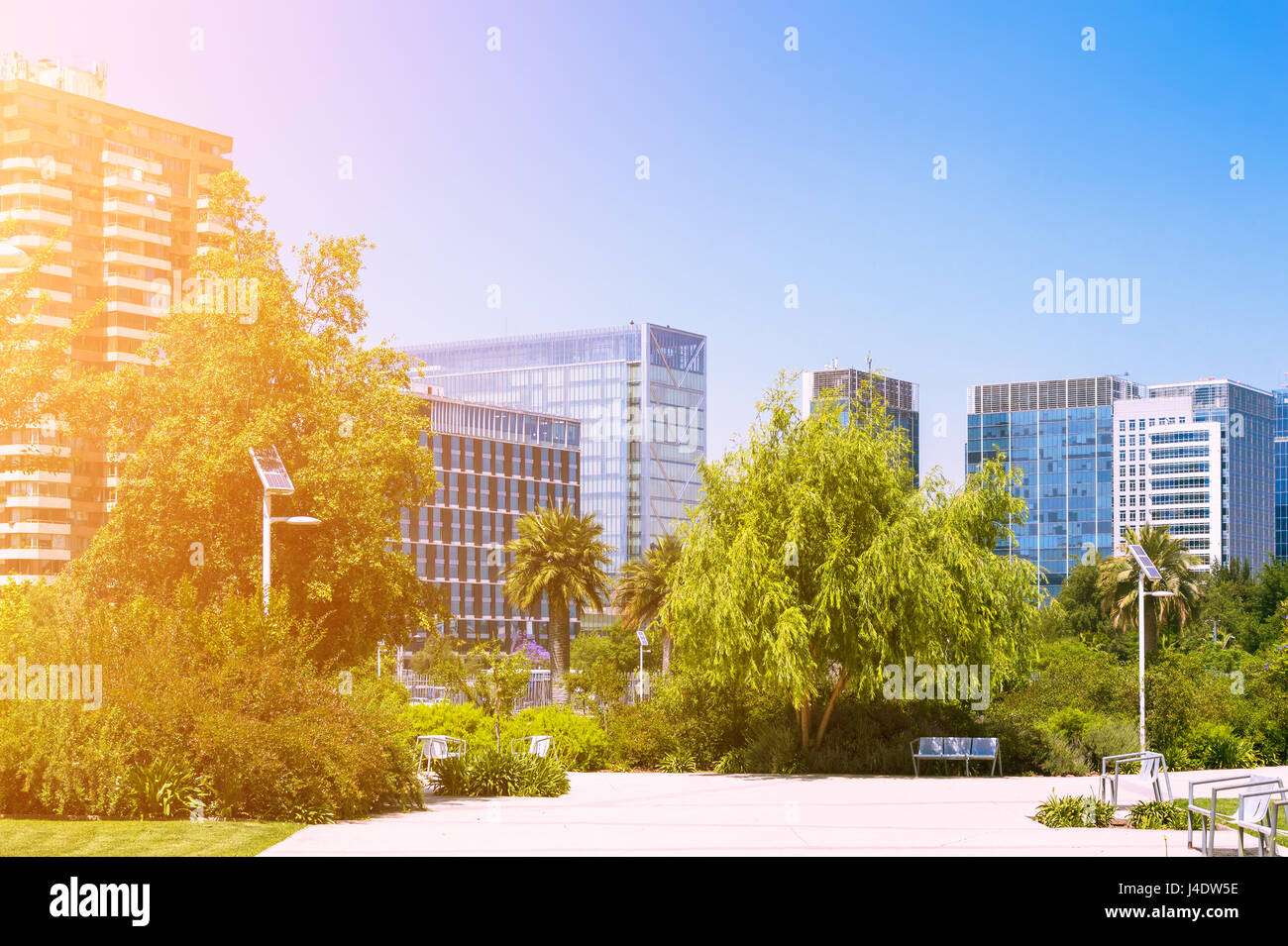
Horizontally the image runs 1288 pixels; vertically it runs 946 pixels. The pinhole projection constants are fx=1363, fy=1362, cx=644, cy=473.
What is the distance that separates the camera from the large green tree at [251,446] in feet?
72.5

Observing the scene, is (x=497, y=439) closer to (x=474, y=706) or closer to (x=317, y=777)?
(x=474, y=706)

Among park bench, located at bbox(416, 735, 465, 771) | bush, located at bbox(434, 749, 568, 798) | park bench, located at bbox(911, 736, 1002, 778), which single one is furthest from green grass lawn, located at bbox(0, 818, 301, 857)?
park bench, located at bbox(911, 736, 1002, 778)

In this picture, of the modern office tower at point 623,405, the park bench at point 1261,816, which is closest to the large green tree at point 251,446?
the park bench at point 1261,816

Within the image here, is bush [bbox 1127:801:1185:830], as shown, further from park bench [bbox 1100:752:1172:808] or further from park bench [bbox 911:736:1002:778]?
park bench [bbox 911:736:1002:778]

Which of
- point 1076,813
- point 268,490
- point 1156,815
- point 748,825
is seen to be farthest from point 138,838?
point 1156,815

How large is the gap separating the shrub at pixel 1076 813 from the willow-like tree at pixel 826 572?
7.60 meters

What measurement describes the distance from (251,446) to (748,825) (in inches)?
388

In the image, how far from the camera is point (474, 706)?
27578mm

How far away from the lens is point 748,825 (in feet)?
56.8

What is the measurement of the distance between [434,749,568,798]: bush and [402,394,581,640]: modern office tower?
116850mm

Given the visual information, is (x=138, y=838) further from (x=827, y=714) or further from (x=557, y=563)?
(x=557, y=563)
